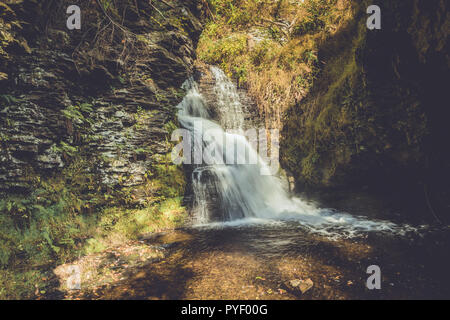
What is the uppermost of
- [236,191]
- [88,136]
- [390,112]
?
[390,112]

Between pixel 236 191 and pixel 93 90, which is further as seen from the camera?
pixel 236 191

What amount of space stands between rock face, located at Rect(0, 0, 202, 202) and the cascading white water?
1.13 metres

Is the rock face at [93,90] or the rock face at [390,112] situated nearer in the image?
the rock face at [390,112]

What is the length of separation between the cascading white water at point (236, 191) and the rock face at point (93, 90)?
A: 113cm

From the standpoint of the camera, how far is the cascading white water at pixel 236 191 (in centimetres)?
534

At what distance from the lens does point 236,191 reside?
19.7ft

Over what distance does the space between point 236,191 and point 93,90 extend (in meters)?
4.59

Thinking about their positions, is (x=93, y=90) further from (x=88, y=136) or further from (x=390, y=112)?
(x=390, y=112)

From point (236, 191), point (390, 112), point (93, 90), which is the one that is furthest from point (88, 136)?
point (390, 112)

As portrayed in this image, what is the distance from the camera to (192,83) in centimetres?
748

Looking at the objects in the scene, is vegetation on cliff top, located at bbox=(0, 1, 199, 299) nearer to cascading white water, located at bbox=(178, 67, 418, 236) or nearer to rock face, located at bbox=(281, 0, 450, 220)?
cascading white water, located at bbox=(178, 67, 418, 236)

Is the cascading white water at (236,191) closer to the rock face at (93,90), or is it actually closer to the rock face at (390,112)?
the rock face at (390,112)

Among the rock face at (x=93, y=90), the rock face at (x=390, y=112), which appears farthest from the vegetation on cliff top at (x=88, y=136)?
the rock face at (x=390, y=112)

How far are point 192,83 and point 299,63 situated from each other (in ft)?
12.7
